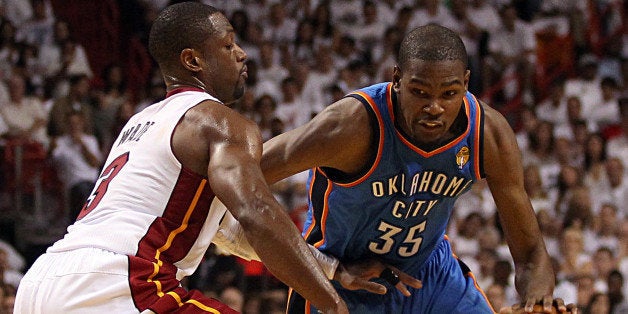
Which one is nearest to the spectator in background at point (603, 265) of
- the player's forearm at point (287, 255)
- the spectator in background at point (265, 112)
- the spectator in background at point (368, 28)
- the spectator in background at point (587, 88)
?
the spectator in background at point (587, 88)

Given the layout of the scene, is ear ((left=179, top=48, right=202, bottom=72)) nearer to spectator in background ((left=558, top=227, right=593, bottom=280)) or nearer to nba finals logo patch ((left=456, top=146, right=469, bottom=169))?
nba finals logo patch ((left=456, top=146, right=469, bottom=169))

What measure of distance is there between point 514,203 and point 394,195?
0.58m

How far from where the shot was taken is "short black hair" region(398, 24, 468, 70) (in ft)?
13.9

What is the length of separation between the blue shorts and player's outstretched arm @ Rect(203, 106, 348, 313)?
1545 mm

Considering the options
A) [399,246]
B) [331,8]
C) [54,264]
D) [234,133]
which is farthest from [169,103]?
[331,8]

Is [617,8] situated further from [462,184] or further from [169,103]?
[169,103]

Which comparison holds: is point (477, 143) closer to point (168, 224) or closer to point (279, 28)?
point (168, 224)

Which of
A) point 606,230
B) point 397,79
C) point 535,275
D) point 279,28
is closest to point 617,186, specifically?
point 606,230

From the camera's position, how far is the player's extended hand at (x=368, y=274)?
4.62m

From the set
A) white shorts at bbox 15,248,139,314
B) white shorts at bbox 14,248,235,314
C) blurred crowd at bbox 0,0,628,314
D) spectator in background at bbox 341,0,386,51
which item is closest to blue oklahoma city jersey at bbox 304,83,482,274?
white shorts at bbox 14,248,235,314

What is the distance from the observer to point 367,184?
181 inches

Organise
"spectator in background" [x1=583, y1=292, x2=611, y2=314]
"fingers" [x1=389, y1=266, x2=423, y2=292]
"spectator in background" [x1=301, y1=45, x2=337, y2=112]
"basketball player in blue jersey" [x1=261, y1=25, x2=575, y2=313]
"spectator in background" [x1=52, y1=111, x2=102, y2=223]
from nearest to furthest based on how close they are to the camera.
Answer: "basketball player in blue jersey" [x1=261, y1=25, x2=575, y2=313], "fingers" [x1=389, y1=266, x2=423, y2=292], "spectator in background" [x1=583, y1=292, x2=611, y2=314], "spectator in background" [x1=52, y1=111, x2=102, y2=223], "spectator in background" [x1=301, y1=45, x2=337, y2=112]

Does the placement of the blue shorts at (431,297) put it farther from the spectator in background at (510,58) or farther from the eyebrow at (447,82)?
the spectator in background at (510,58)

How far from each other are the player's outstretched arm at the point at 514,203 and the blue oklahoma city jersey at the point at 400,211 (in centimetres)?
8
